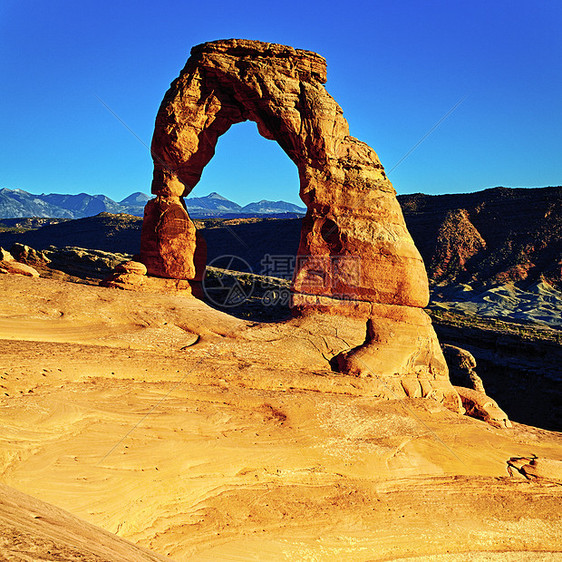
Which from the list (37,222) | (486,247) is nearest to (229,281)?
(486,247)

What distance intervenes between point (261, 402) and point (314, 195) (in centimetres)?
573

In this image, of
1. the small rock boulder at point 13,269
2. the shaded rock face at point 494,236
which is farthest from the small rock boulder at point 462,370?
the shaded rock face at point 494,236

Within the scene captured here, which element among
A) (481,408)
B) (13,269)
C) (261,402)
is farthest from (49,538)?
(481,408)

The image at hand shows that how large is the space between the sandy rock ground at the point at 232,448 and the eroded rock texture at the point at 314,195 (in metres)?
1.85

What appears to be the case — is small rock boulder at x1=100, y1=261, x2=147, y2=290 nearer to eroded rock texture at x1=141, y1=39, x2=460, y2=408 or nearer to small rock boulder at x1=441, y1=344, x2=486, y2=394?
eroded rock texture at x1=141, y1=39, x2=460, y2=408

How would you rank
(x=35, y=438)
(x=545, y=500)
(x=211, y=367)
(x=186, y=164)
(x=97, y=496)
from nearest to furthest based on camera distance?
(x=97, y=496) < (x=35, y=438) < (x=545, y=500) < (x=211, y=367) < (x=186, y=164)

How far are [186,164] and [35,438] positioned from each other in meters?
8.91

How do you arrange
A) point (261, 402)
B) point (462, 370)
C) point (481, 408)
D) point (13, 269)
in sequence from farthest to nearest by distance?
point (462, 370), point (481, 408), point (13, 269), point (261, 402)

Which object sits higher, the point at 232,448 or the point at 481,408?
the point at 232,448

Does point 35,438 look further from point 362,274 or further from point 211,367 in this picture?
point 362,274

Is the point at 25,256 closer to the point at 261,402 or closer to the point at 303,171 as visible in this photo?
the point at 303,171

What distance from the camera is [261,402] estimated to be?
8125 millimetres

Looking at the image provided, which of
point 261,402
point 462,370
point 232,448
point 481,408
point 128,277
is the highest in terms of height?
point 128,277

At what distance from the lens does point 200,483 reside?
6273mm
